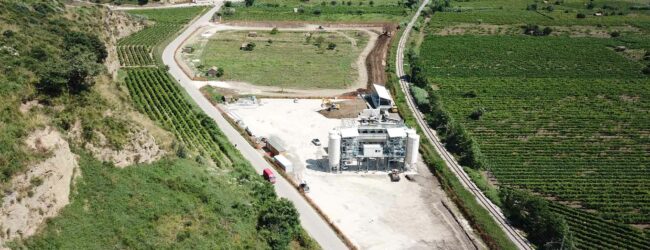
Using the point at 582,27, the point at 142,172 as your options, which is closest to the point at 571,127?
the point at 142,172

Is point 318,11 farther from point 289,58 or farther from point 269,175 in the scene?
point 269,175

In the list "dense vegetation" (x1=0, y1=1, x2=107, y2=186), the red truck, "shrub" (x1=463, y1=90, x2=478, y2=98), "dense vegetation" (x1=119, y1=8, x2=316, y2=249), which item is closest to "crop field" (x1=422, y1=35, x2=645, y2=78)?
"shrub" (x1=463, y1=90, x2=478, y2=98)

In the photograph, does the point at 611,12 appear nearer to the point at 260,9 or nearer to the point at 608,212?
the point at 260,9

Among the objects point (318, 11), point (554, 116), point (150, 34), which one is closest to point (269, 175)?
point (554, 116)

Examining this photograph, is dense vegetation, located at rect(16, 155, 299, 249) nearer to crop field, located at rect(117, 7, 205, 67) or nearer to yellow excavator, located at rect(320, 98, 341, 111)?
yellow excavator, located at rect(320, 98, 341, 111)

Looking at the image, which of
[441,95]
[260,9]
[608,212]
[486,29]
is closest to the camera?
[608,212]
